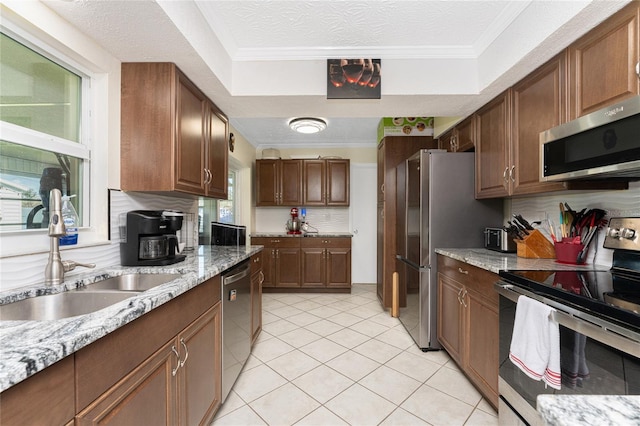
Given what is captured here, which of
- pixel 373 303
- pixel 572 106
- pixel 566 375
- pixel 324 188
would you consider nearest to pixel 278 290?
pixel 373 303

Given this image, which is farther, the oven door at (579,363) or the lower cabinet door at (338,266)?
the lower cabinet door at (338,266)

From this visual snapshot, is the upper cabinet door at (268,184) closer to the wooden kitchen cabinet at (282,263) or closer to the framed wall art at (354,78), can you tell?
the wooden kitchen cabinet at (282,263)

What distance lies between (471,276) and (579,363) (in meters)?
0.82

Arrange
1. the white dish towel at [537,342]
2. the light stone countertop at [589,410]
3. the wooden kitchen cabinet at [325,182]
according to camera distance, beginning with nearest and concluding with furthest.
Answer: the light stone countertop at [589,410] → the white dish towel at [537,342] → the wooden kitchen cabinet at [325,182]

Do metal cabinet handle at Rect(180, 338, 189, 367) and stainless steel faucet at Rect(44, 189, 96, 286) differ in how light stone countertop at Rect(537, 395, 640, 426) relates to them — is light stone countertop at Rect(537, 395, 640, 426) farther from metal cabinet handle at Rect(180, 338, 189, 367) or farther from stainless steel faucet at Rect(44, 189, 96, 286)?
stainless steel faucet at Rect(44, 189, 96, 286)

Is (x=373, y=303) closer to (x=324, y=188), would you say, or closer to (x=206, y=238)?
(x=324, y=188)

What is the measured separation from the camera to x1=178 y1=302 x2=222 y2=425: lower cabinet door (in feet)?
4.00

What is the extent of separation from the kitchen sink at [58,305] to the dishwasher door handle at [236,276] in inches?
23.0

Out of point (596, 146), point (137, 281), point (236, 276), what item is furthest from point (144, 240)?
point (596, 146)

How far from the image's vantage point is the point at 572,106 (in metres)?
1.49

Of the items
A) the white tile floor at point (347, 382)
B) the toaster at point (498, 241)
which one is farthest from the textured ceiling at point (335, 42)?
the white tile floor at point (347, 382)

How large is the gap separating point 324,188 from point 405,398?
3193 mm

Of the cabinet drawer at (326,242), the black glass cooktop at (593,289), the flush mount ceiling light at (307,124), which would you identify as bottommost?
the cabinet drawer at (326,242)

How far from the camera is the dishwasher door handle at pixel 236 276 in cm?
171
